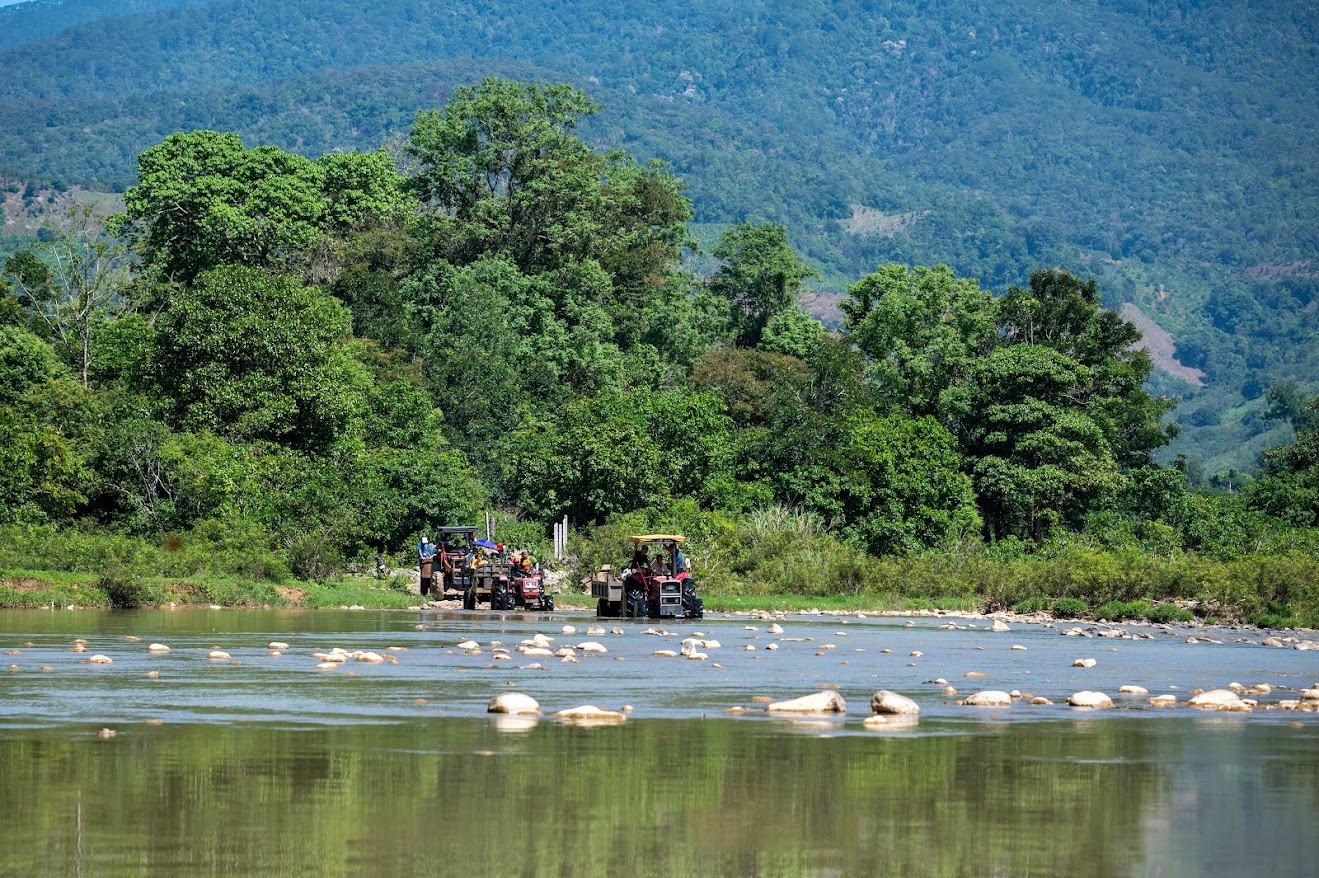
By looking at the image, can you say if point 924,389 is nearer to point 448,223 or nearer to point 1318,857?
point 448,223

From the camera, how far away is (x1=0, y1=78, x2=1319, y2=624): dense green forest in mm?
46844

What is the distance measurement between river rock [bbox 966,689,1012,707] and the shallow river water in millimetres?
337

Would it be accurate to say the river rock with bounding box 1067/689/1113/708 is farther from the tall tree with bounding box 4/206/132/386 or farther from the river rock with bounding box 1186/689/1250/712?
the tall tree with bounding box 4/206/132/386

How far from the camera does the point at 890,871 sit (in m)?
8.86

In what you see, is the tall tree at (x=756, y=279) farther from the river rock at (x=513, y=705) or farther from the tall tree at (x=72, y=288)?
the river rock at (x=513, y=705)

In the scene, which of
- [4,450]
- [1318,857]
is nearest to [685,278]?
[4,450]

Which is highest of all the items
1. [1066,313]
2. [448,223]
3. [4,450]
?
[448,223]

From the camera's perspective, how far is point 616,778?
11758mm

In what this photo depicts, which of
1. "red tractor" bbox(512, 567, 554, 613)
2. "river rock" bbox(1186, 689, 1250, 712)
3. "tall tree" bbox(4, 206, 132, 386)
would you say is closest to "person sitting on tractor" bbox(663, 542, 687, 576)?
"red tractor" bbox(512, 567, 554, 613)

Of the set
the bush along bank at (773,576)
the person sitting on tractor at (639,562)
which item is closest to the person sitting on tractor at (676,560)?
the person sitting on tractor at (639,562)

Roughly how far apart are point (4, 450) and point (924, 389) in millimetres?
37314

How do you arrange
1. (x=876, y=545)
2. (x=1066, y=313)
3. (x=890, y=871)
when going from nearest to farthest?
(x=890, y=871), (x=876, y=545), (x=1066, y=313)

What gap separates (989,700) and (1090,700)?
1.11 m

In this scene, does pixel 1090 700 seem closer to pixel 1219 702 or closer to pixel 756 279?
pixel 1219 702
